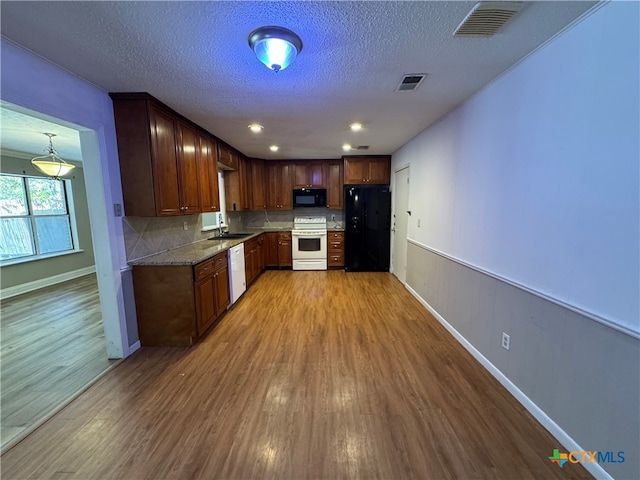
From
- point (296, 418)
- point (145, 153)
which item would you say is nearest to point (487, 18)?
point (296, 418)

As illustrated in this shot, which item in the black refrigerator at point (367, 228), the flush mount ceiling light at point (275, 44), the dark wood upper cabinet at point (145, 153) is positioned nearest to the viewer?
the flush mount ceiling light at point (275, 44)

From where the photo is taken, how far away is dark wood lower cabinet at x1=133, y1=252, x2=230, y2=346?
2504 millimetres

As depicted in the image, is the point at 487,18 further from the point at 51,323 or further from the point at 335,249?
the point at 51,323

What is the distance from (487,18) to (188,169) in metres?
2.96

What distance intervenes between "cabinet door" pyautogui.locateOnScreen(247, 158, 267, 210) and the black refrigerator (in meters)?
1.88

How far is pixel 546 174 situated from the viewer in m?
1.61

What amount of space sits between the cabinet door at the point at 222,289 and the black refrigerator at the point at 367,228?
9.06 feet

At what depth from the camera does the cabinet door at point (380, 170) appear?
530 cm

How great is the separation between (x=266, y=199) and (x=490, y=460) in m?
5.32

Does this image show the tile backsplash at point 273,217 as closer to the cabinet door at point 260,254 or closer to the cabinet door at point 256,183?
the cabinet door at point 256,183

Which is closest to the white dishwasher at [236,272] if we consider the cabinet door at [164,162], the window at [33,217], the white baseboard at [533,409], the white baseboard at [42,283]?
the cabinet door at [164,162]

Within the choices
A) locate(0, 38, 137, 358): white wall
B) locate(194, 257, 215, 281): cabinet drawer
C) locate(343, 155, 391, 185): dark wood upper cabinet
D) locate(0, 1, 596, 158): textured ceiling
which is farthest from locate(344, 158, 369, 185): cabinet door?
locate(0, 38, 137, 358): white wall

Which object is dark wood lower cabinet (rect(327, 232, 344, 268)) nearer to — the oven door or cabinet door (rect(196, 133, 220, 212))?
the oven door

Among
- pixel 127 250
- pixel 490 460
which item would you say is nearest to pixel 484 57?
pixel 490 460
